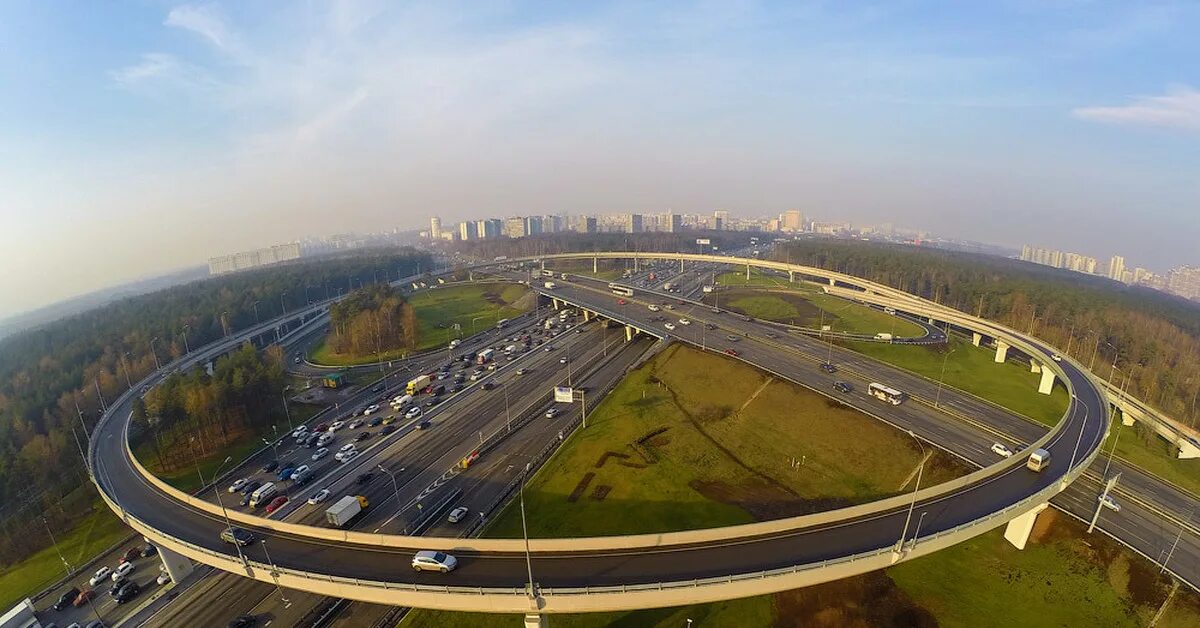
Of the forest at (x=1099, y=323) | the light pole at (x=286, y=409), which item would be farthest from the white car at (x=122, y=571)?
the forest at (x=1099, y=323)

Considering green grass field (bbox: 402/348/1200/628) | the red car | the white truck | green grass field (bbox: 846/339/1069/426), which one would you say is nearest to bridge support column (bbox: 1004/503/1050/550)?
green grass field (bbox: 402/348/1200/628)

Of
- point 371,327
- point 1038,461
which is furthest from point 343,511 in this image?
point 371,327

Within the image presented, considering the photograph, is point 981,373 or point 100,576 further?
point 981,373

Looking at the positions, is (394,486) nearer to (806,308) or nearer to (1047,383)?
(1047,383)

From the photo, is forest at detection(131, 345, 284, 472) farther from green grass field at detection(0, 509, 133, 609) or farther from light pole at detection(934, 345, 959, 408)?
light pole at detection(934, 345, 959, 408)

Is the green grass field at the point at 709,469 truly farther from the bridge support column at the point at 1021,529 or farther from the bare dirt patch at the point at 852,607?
the bridge support column at the point at 1021,529

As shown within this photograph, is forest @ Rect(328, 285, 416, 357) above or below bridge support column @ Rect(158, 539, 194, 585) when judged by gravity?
above
